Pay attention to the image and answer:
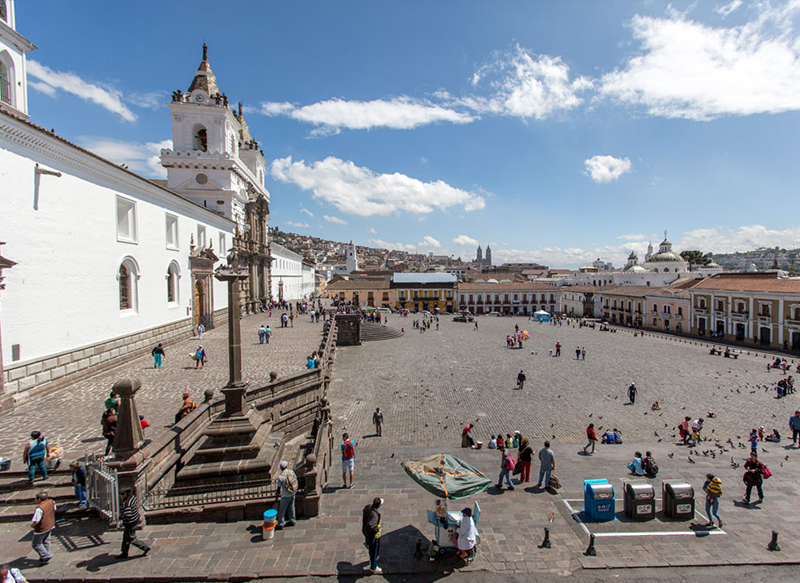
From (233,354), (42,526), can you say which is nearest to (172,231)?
(233,354)

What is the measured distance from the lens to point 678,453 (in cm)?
1077

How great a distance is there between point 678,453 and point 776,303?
1318 inches

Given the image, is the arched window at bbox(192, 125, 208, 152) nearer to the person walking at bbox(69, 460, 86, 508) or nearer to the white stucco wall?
the white stucco wall

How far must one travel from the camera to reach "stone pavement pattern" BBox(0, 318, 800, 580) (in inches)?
221

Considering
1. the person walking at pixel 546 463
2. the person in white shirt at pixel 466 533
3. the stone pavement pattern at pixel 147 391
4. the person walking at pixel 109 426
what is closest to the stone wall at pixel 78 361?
the stone pavement pattern at pixel 147 391

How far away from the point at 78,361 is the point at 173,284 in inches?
291

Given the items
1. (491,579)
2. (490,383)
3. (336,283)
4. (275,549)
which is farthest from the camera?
(336,283)

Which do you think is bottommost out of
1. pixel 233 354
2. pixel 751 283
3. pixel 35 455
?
pixel 35 455

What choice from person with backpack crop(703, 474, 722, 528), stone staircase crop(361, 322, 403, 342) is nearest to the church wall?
person with backpack crop(703, 474, 722, 528)

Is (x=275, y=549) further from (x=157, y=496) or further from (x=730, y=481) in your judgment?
(x=730, y=481)

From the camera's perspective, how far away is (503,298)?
63.0 m

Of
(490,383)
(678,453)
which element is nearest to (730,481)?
(678,453)

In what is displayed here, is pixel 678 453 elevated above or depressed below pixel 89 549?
below

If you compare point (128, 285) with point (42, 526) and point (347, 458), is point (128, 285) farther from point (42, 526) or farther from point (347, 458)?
point (347, 458)
